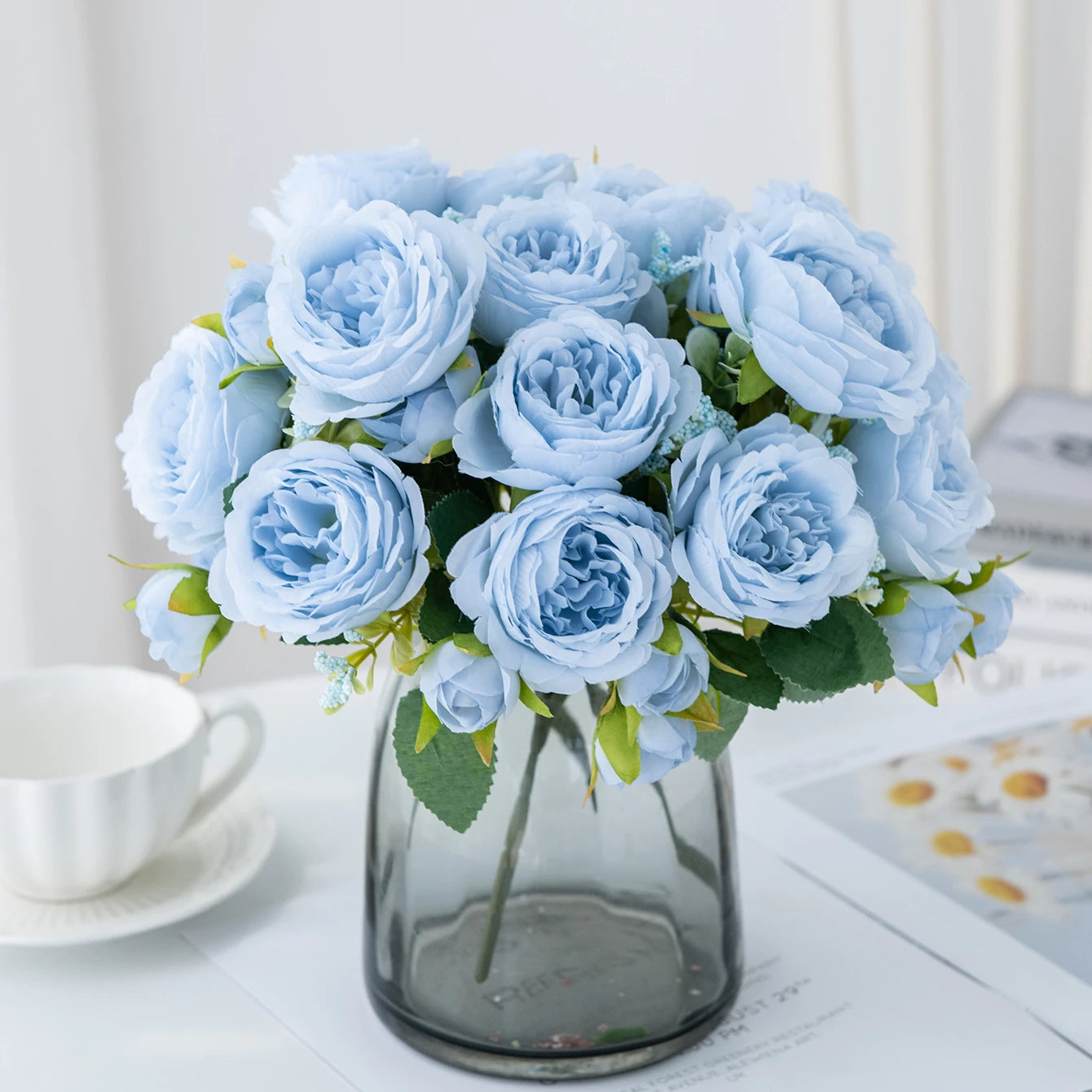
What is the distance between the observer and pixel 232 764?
75 cm

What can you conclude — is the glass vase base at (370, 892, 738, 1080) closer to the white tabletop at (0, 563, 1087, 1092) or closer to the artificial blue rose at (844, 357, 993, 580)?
the white tabletop at (0, 563, 1087, 1092)

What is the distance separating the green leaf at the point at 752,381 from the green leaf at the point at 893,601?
0.10 m

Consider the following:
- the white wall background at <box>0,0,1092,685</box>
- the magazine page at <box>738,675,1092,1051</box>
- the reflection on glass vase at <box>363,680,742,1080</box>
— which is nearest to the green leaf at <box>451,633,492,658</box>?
the reflection on glass vase at <box>363,680,742,1080</box>

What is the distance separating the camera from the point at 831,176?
181 cm

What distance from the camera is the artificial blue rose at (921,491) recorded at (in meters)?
0.49

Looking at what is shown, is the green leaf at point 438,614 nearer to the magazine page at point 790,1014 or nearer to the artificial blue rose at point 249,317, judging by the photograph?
the artificial blue rose at point 249,317

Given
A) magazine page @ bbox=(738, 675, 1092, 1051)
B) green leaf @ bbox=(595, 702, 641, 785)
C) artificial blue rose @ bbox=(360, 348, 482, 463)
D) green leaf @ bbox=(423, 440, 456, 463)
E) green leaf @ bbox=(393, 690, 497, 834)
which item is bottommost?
magazine page @ bbox=(738, 675, 1092, 1051)

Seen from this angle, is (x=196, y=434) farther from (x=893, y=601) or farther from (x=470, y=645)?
(x=893, y=601)

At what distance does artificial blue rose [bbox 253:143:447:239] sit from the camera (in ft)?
1.69

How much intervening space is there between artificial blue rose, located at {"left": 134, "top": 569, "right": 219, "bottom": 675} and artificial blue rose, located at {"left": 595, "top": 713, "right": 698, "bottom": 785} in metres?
0.16

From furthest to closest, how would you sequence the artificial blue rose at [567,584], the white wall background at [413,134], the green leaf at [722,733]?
the white wall background at [413,134] → the green leaf at [722,733] → the artificial blue rose at [567,584]

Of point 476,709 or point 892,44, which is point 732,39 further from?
point 476,709

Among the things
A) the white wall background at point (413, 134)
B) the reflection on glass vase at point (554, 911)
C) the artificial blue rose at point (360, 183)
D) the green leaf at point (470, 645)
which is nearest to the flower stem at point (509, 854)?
the reflection on glass vase at point (554, 911)

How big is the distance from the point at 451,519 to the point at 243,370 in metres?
0.09
